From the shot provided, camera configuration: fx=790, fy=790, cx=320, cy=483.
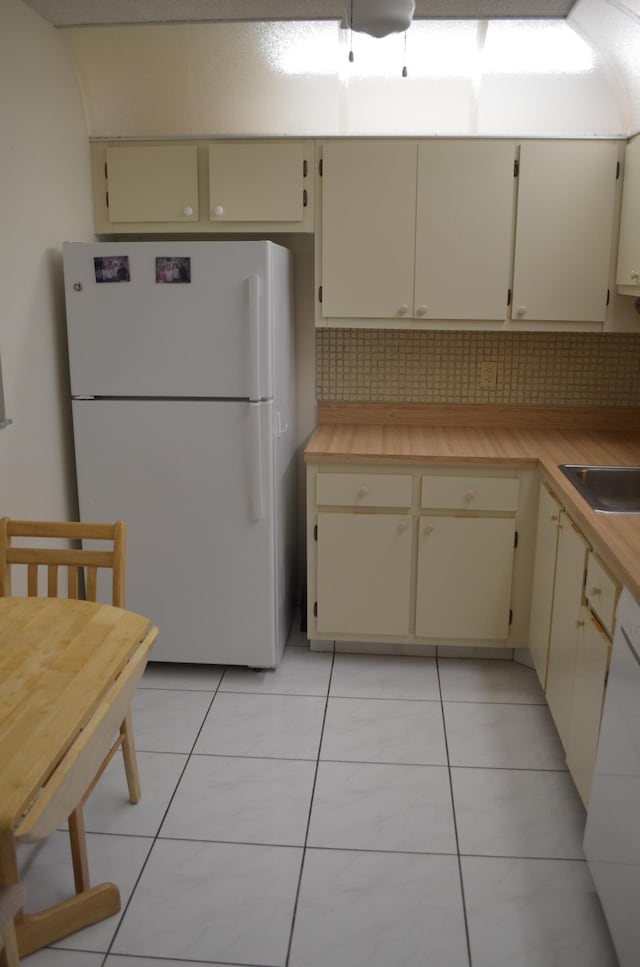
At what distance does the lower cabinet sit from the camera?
7.07ft

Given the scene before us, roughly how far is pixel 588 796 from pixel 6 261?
2.44 m

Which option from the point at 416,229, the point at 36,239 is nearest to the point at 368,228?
the point at 416,229

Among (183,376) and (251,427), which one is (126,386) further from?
(251,427)

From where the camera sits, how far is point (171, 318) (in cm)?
287

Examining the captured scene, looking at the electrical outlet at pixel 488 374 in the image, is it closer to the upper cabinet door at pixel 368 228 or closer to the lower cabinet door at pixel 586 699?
the upper cabinet door at pixel 368 228

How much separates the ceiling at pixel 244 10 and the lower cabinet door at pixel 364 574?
1.84 metres

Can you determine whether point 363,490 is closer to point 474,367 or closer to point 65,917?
point 474,367

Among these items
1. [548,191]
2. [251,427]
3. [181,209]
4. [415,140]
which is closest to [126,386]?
[251,427]

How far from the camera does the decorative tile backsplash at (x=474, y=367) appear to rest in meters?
3.50

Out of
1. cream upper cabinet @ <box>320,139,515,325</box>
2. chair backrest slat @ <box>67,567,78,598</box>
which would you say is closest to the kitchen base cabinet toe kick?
cream upper cabinet @ <box>320,139,515,325</box>

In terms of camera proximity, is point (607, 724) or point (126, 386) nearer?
point (607, 724)

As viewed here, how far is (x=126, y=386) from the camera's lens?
2955mm

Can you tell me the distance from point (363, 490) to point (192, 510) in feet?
2.21

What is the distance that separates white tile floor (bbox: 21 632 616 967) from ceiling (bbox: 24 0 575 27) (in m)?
2.48
